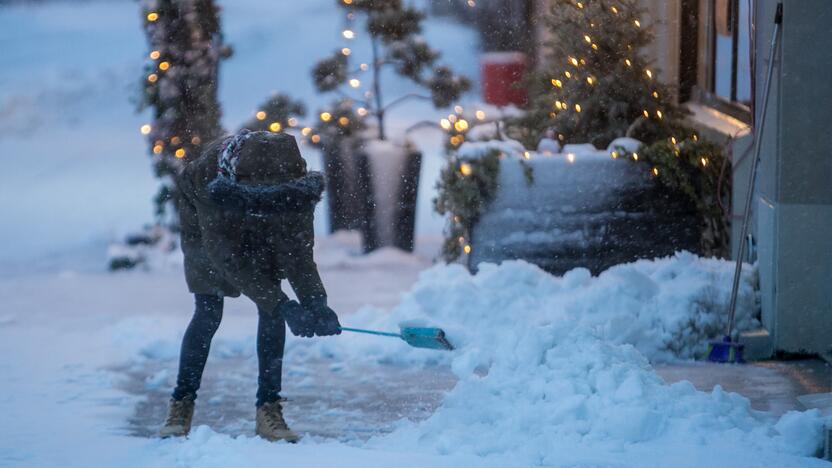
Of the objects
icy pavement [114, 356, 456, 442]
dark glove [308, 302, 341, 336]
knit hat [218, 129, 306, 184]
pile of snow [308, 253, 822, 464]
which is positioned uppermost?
knit hat [218, 129, 306, 184]

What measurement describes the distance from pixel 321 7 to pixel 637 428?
48.4 feet

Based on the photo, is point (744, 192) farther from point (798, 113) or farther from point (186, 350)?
point (186, 350)

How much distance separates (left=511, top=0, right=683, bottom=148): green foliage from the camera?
7801 millimetres

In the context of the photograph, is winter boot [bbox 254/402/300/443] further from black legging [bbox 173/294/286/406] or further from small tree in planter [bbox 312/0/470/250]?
small tree in planter [bbox 312/0/470/250]

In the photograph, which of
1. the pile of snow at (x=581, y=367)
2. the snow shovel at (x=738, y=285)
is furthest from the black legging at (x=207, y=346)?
the snow shovel at (x=738, y=285)

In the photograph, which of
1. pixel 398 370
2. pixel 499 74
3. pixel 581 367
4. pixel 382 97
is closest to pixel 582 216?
pixel 398 370

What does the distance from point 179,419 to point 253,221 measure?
0.95 m

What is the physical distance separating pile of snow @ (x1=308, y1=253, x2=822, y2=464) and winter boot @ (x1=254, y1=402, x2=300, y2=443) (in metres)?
0.40

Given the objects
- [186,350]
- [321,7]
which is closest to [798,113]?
[186,350]

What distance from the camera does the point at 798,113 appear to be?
6.28 meters

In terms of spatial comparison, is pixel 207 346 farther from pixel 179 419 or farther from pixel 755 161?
pixel 755 161

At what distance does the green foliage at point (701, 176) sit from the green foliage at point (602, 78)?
27 centimetres

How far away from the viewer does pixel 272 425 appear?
5.14 m

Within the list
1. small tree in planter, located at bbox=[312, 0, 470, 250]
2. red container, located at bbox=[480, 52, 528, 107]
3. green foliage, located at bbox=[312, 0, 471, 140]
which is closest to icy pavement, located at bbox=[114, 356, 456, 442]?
small tree in planter, located at bbox=[312, 0, 470, 250]
